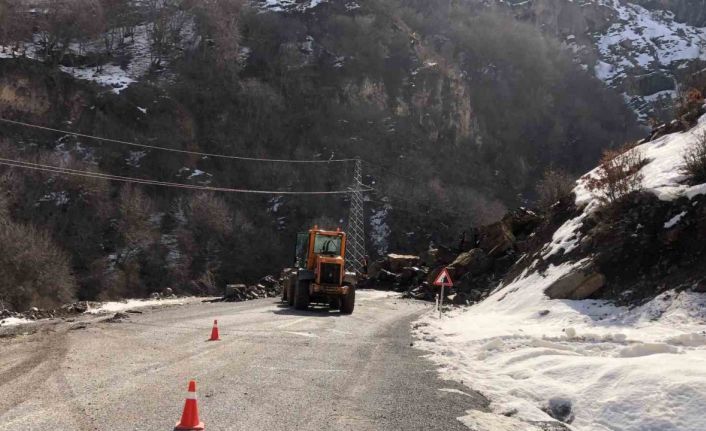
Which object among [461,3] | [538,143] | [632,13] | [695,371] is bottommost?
[695,371]

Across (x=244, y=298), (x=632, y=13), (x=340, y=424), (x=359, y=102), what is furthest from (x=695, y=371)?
(x=632, y=13)

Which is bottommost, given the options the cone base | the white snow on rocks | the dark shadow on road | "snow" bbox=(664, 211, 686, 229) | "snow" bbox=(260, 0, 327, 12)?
the dark shadow on road

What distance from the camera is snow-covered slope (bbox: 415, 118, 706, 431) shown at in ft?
20.8

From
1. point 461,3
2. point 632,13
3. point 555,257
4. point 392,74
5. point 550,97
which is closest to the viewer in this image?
point 555,257

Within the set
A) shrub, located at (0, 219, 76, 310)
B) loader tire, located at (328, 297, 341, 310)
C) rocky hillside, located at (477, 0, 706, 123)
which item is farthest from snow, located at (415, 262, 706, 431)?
rocky hillside, located at (477, 0, 706, 123)

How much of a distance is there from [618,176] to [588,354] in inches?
348

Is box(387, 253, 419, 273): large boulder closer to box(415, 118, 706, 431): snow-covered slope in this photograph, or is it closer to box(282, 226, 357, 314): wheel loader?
box(282, 226, 357, 314): wheel loader

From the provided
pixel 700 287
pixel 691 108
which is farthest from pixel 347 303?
pixel 691 108

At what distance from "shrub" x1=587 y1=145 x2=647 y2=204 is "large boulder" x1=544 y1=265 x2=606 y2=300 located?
2.83 m

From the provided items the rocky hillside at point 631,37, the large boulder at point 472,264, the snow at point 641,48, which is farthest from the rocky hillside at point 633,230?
the rocky hillside at point 631,37

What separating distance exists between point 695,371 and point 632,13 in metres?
151

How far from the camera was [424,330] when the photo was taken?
16.2 metres

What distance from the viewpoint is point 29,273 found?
27547mm

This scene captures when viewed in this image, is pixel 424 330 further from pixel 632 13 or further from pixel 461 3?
pixel 632 13
